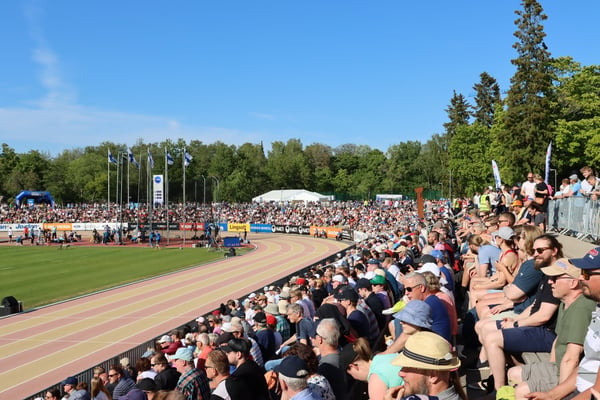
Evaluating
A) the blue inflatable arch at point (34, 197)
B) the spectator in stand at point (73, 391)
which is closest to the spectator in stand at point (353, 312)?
the spectator in stand at point (73, 391)

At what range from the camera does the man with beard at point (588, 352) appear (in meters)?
3.95

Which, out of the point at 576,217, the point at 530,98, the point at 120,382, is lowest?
the point at 120,382

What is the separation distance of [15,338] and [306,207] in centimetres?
7143

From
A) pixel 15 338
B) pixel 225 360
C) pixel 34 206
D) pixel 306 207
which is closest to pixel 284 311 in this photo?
pixel 225 360

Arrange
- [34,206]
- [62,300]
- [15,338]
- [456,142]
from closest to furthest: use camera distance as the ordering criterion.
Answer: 1. [15,338]
2. [62,300]
3. [456,142]
4. [34,206]

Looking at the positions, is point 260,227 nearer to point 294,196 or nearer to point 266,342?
point 294,196

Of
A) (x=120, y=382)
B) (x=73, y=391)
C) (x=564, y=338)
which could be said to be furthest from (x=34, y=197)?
(x=564, y=338)

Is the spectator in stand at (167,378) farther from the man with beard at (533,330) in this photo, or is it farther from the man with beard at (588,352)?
the man with beard at (588,352)

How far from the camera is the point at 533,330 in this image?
5.64 metres

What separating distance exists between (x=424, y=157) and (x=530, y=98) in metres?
79.8

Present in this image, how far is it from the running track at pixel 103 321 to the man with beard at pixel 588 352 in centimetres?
1500

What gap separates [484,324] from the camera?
6.53 m

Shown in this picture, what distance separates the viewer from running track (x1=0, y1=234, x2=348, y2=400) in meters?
17.8

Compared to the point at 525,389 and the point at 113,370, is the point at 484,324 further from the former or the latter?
the point at 113,370
